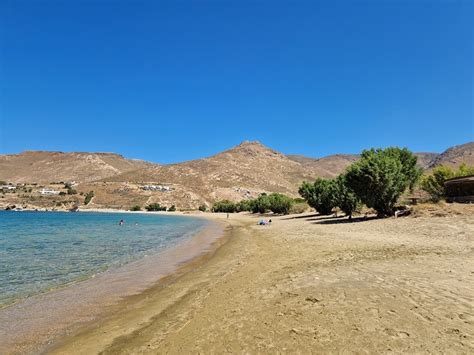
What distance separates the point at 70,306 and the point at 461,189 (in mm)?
47339

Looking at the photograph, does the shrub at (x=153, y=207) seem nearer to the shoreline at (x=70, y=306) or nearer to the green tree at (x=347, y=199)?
the green tree at (x=347, y=199)

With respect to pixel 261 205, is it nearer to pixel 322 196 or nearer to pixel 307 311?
pixel 322 196

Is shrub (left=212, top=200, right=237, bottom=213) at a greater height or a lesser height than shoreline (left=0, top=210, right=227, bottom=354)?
greater

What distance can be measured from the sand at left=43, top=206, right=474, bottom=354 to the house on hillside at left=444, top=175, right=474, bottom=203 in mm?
31264

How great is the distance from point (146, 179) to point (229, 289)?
183446 mm

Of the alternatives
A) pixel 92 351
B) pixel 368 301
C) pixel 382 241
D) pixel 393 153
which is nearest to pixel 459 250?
pixel 382 241

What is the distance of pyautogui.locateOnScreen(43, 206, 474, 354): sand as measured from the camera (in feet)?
21.1

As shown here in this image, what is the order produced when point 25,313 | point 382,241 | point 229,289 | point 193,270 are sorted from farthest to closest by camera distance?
point 382,241 < point 193,270 < point 229,289 < point 25,313

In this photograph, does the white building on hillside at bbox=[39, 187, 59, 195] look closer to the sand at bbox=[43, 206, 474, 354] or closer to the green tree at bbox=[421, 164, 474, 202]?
the green tree at bbox=[421, 164, 474, 202]

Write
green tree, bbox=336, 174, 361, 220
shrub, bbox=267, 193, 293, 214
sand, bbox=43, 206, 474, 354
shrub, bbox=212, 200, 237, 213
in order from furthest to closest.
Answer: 1. shrub, bbox=212, 200, 237, 213
2. shrub, bbox=267, 193, 293, 214
3. green tree, bbox=336, 174, 361, 220
4. sand, bbox=43, 206, 474, 354

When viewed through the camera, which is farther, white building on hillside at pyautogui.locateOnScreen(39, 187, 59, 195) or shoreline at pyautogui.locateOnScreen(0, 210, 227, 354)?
white building on hillside at pyautogui.locateOnScreen(39, 187, 59, 195)

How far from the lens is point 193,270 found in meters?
17.0

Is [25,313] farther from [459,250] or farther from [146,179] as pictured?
[146,179]

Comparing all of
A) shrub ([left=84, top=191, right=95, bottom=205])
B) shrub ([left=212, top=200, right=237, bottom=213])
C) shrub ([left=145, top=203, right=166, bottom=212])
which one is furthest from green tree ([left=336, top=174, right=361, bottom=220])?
shrub ([left=84, top=191, right=95, bottom=205])
